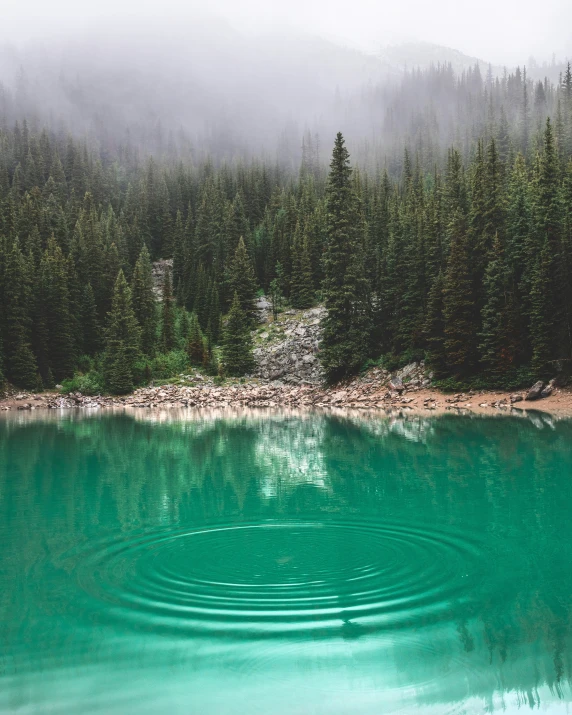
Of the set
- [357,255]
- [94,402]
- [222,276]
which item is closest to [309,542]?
[357,255]

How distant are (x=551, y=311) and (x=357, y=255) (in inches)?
704

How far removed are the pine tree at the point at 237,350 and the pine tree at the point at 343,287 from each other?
14.4 metres

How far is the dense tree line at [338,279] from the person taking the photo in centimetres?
4394

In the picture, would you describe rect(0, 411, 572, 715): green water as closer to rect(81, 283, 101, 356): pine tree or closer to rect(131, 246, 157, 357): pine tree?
rect(131, 246, 157, 357): pine tree

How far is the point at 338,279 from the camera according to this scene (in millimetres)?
51844

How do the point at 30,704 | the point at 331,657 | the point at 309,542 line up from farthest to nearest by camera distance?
the point at 309,542
the point at 331,657
the point at 30,704

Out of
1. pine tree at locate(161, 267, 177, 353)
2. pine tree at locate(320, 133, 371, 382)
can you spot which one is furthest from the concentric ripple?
pine tree at locate(161, 267, 177, 353)

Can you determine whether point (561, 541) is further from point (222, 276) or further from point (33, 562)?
point (222, 276)

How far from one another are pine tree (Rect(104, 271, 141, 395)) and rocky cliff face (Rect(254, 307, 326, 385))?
13.7 metres

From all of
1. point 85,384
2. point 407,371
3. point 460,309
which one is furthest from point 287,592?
Result: point 85,384

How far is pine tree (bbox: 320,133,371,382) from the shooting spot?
51250mm

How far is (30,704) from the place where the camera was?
16.1ft

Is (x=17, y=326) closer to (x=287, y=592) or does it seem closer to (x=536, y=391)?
(x=536, y=391)

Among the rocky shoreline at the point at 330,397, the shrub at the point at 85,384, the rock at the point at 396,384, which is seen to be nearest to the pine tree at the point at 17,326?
the rocky shoreline at the point at 330,397
